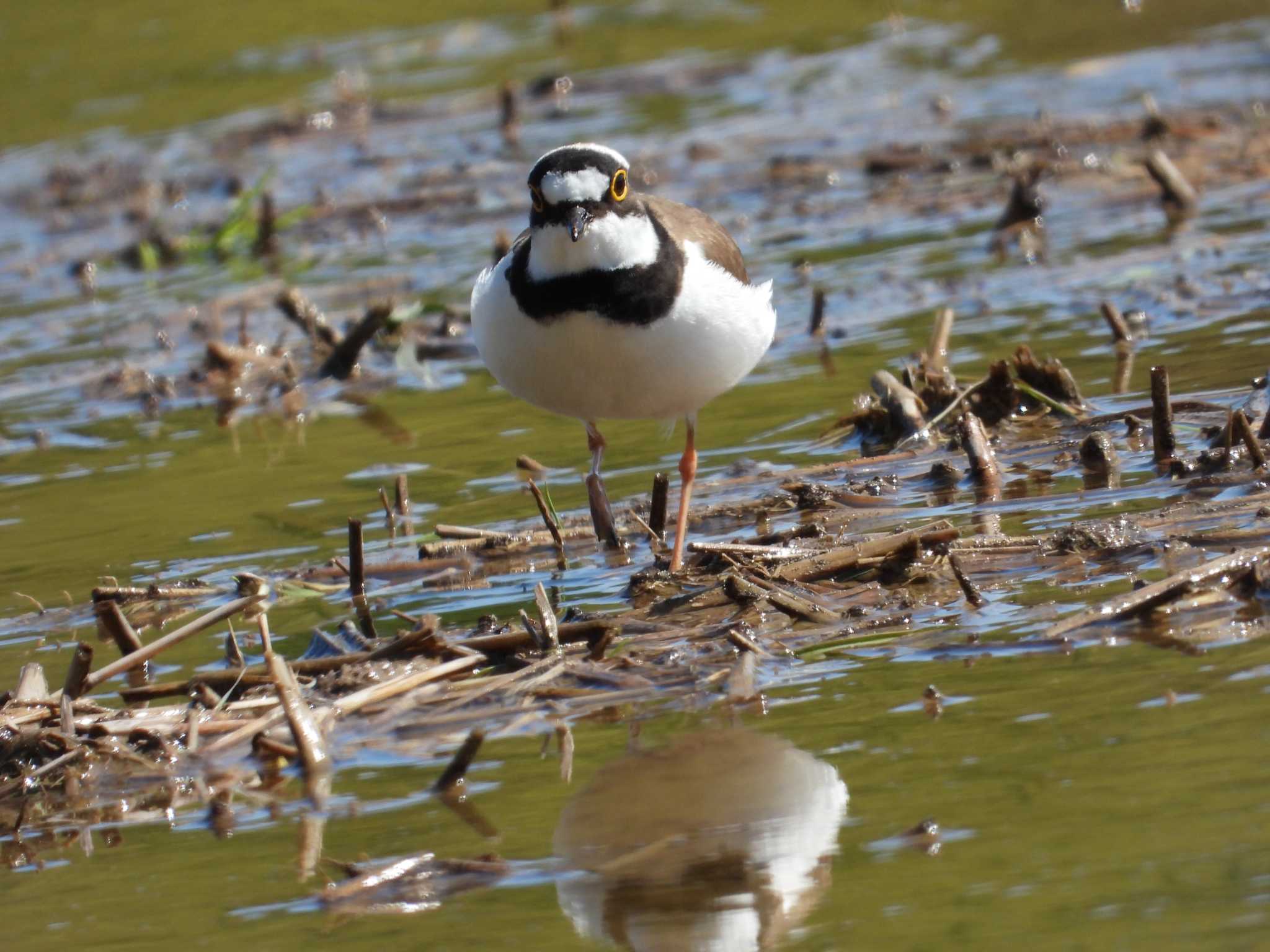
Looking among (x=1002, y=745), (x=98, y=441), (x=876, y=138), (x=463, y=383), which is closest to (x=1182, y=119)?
(x=876, y=138)

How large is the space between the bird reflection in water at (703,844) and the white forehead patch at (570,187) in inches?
65.9

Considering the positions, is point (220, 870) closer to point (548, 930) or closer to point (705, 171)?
point (548, 930)

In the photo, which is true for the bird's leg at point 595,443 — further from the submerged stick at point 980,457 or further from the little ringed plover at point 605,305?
the submerged stick at point 980,457

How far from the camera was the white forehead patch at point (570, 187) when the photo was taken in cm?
540

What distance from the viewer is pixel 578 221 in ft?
17.5

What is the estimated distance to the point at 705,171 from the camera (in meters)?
13.2

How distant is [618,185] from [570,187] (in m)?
0.18

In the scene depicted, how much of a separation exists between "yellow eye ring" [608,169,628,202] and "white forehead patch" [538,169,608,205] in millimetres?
72

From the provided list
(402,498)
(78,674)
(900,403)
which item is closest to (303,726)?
(78,674)

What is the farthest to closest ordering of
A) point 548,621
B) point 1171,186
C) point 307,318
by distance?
point 1171,186
point 307,318
point 548,621

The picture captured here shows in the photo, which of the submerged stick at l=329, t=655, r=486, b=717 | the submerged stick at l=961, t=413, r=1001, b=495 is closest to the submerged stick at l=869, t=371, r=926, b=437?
the submerged stick at l=961, t=413, r=1001, b=495

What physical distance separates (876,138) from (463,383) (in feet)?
17.7

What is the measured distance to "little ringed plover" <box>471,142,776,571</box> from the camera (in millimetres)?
5410

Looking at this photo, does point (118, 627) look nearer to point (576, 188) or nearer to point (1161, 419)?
point (576, 188)
